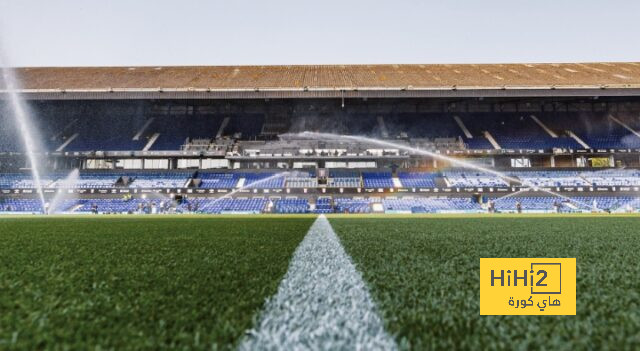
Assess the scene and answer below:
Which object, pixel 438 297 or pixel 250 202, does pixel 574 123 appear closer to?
pixel 250 202

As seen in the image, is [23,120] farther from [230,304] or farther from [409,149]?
[230,304]

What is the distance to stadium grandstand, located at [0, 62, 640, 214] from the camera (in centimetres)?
2381

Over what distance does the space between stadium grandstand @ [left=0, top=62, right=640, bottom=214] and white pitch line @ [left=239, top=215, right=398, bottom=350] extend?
20823 millimetres

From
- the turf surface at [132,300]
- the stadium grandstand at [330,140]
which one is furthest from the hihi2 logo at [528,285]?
the stadium grandstand at [330,140]

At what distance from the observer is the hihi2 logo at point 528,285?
1328 millimetres

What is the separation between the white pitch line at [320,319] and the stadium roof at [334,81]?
2224 cm

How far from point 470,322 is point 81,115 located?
34.9m

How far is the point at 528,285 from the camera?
4.49 feet

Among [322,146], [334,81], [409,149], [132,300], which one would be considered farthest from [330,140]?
[132,300]

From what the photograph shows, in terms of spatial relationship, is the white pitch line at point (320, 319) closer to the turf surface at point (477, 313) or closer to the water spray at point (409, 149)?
the turf surface at point (477, 313)

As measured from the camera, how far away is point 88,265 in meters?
2.43

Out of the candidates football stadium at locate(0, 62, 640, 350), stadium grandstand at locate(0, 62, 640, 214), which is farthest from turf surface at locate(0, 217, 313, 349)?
stadium grandstand at locate(0, 62, 640, 214)

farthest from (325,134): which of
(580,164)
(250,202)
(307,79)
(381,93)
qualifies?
(580,164)

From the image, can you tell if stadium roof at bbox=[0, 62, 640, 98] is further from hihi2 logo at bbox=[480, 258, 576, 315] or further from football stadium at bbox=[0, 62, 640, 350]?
hihi2 logo at bbox=[480, 258, 576, 315]
